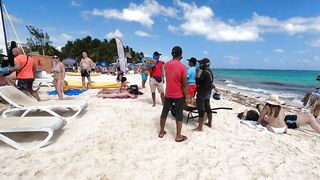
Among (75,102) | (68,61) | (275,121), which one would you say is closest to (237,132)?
(275,121)

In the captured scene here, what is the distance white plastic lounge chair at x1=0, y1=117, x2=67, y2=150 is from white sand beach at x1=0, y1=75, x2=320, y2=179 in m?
0.14

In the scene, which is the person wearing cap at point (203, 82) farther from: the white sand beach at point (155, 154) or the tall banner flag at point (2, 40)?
the tall banner flag at point (2, 40)

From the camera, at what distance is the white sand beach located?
4.00 m

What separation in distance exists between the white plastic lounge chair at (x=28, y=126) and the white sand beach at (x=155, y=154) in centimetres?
14

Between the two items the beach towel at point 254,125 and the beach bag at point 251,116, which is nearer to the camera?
the beach towel at point 254,125

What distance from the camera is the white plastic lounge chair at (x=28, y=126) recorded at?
464 centimetres

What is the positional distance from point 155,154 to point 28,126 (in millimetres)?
2261

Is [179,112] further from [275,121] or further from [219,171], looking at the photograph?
[275,121]

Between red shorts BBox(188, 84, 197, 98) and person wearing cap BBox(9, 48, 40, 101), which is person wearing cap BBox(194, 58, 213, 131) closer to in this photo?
red shorts BBox(188, 84, 197, 98)

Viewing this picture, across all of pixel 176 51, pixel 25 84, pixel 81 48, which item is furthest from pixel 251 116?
pixel 81 48

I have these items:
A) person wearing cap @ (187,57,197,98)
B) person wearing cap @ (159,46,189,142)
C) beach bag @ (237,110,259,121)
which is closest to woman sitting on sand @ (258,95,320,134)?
beach bag @ (237,110,259,121)

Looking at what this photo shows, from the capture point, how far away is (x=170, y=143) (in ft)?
17.0

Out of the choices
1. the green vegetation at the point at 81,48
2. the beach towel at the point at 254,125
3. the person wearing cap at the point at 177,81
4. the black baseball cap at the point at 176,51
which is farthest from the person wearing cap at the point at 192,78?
the green vegetation at the point at 81,48

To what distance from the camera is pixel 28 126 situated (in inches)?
187
